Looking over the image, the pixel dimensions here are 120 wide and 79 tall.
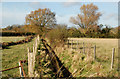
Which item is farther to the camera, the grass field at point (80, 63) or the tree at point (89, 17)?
the tree at point (89, 17)

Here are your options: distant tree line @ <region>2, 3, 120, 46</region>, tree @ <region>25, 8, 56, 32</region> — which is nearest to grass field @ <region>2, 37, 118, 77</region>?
distant tree line @ <region>2, 3, 120, 46</region>

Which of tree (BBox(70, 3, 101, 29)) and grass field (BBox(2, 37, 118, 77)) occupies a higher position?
tree (BBox(70, 3, 101, 29))

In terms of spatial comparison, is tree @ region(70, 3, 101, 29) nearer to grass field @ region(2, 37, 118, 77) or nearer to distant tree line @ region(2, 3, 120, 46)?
distant tree line @ region(2, 3, 120, 46)

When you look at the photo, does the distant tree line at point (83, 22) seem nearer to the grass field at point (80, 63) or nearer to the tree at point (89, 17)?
the tree at point (89, 17)

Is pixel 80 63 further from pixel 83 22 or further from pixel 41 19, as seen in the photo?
pixel 41 19

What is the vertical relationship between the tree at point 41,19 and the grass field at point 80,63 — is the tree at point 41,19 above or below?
above

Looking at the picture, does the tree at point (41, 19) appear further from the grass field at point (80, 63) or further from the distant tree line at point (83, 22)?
Result: the grass field at point (80, 63)

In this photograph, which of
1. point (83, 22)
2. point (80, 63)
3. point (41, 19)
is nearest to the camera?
point (80, 63)

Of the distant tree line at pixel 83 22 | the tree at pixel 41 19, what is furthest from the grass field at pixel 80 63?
the tree at pixel 41 19

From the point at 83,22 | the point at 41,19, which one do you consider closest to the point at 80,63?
the point at 83,22

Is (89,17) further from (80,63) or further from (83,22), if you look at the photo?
(80,63)

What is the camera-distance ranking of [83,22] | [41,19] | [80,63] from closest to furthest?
[80,63] < [83,22] < [41,19]

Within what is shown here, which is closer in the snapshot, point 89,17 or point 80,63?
point 80,63

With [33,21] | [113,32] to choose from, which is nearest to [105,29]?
[113,32]
